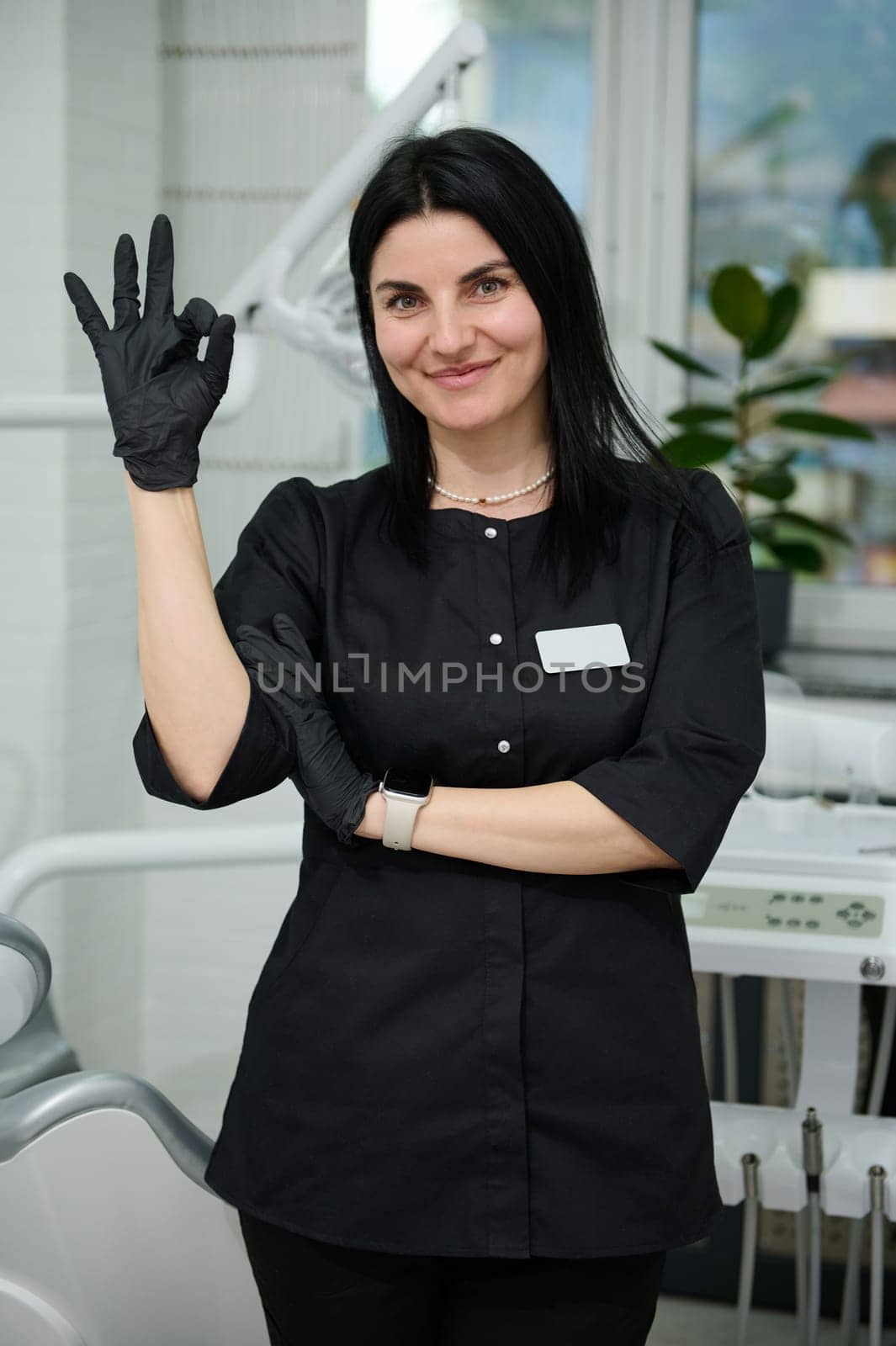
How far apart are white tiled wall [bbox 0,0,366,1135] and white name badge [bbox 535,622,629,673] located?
199cm

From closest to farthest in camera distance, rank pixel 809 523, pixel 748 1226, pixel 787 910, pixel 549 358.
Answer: pixel 549 358, pixel 787 910, pixel 748 1226, pixel 809 523

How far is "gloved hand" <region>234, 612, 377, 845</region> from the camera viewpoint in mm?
1143

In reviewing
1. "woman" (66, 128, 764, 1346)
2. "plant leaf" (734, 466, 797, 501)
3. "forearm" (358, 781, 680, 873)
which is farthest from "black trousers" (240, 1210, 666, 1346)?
"plant leaf" (734, 466, 797, 501)

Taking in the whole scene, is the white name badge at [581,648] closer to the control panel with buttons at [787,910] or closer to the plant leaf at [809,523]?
the control panel with buttons at [787,910]

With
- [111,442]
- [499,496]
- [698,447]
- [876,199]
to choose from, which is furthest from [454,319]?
[876,199]

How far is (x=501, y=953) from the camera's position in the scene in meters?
1.16

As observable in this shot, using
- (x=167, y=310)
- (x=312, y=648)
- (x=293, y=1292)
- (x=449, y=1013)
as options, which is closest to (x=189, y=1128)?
(x=293, y=1292)

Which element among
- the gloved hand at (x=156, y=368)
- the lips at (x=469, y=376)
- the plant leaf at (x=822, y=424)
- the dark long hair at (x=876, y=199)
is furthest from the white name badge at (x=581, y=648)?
the dark long hair at (x=876, y=199)

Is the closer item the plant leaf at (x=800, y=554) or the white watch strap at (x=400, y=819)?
the white watch strap at (x=400, y=819)

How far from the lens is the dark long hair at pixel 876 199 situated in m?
3.08

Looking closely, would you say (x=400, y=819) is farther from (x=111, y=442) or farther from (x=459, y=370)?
(x=111, y=442)

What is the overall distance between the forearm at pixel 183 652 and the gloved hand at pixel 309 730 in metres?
0.04

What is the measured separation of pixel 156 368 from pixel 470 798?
41 centimetres

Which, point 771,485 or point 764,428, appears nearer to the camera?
point 771,485
